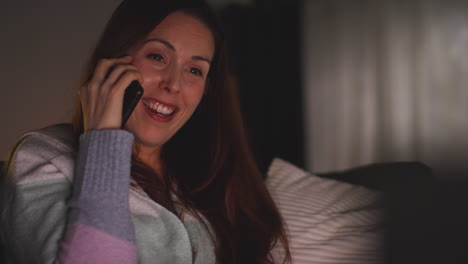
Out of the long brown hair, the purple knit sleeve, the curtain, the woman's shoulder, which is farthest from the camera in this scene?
the curtain

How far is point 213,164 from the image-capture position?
1220mm

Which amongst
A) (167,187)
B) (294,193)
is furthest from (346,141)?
(167,187)

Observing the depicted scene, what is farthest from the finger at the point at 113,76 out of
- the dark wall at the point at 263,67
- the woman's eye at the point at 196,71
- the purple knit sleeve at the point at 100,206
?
the dark wall at the point at 263,67

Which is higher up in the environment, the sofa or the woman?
the woman

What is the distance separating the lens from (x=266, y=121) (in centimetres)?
228

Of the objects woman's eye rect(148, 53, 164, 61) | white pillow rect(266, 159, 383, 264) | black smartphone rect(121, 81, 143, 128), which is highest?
woman's eye rect(148, 53, 164, 61)

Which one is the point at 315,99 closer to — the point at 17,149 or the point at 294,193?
the point at 294,193

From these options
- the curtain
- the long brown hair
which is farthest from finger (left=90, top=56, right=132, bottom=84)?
the curtain

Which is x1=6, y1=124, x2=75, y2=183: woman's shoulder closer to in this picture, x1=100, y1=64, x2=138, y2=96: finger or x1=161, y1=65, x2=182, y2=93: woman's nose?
x1=100, y1=64, x2=138, y2=96: finger

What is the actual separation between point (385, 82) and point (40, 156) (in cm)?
209

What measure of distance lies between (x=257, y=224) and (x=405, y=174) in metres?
0.52

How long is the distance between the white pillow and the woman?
0.16 ft

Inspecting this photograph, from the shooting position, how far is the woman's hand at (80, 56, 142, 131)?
75cm

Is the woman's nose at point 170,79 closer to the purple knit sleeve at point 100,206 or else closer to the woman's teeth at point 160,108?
the woman's teeth at point 160,108
